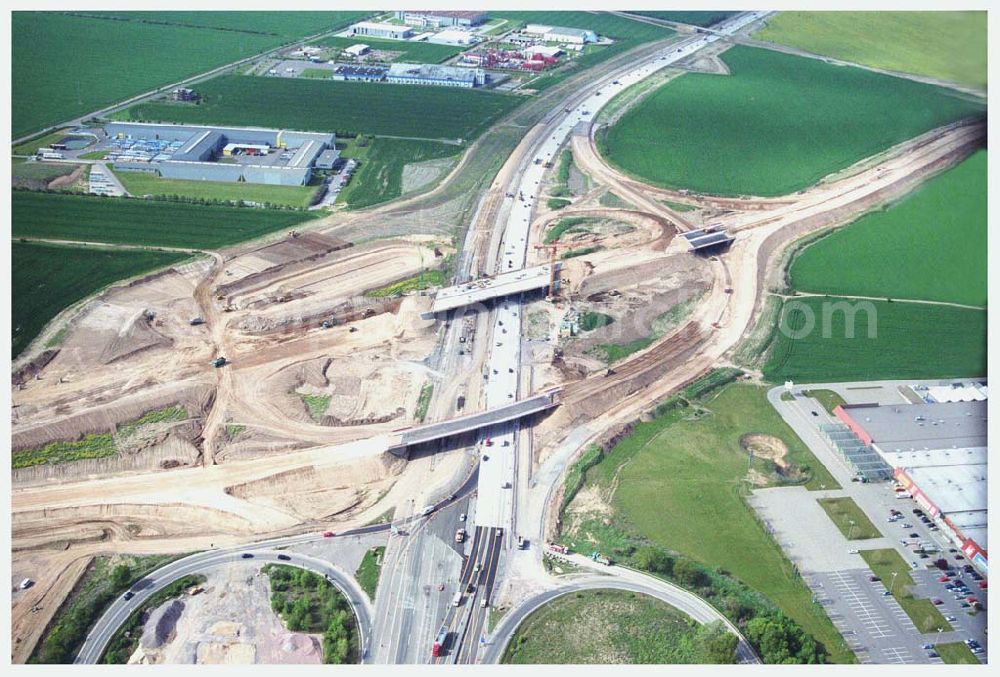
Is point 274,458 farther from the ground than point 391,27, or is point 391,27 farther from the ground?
point 391,27

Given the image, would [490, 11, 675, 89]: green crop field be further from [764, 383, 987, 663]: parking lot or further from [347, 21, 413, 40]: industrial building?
[764, 383, 987, 663]: parking lot

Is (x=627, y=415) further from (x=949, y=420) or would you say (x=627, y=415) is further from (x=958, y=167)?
(x=958, y=167)

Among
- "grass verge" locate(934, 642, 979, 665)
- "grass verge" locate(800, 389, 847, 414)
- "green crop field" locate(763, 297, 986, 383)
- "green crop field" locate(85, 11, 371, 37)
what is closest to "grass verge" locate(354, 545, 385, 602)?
"grass verge" locate(934, 642, 979, 665)

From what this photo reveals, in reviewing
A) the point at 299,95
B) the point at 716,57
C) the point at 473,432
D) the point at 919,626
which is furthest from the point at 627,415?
the point at 716,57

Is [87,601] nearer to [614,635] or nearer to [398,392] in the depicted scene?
[398,392]

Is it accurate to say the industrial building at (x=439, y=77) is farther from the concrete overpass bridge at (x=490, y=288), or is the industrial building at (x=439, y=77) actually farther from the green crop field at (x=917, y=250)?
the green crop field at (x=917, y=250)

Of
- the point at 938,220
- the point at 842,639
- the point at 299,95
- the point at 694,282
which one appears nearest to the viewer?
the point at 842,639

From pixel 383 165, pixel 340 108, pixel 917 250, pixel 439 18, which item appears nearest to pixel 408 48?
pixel 439 18
